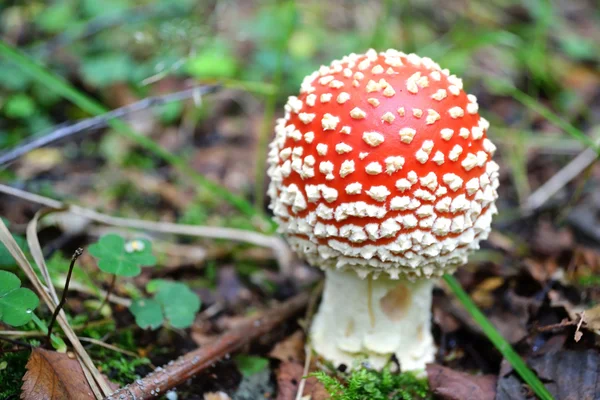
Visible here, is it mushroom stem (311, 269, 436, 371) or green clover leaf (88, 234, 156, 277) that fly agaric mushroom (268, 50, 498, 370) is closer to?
mushroom stem (311, 269, 436, 371)

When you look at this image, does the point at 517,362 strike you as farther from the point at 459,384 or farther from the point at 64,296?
the point at 64,296

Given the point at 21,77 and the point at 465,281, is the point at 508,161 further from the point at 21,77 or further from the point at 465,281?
the point at 21,77

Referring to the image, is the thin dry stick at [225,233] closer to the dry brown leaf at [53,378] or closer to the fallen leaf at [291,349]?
the fallen leaf at [291,349]

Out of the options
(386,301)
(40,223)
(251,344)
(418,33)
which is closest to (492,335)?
(386,301)

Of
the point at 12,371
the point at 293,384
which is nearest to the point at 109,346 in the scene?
the point at 12,371

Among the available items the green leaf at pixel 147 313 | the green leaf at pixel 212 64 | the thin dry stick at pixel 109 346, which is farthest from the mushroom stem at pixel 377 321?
the green leaf at pixel 212 64

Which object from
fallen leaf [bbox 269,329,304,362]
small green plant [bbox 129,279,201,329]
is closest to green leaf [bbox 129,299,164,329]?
small green plant [bbox 129,279,201,329]
